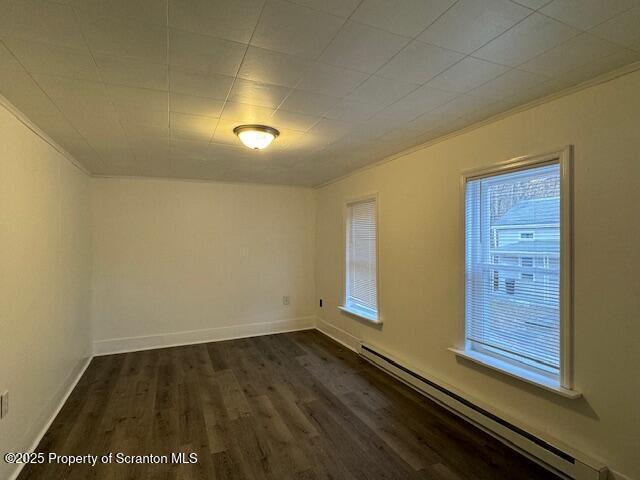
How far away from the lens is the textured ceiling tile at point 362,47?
135cm

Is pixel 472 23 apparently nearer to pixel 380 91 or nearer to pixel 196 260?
pixel 380 91

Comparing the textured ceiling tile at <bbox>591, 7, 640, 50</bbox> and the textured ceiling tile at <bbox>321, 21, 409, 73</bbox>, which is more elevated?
the textured ceiling tile at <bbox>591, 7, 640, 50</bbox>

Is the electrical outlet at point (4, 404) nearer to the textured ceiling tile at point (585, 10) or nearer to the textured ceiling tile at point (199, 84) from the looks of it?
the textured ceiling tile at point (199, 84)

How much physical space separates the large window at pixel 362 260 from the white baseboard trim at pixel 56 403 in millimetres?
3030

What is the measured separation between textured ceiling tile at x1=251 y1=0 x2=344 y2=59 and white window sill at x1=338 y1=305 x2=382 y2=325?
2873 millimetres

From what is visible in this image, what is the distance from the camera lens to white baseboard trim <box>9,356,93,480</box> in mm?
2193

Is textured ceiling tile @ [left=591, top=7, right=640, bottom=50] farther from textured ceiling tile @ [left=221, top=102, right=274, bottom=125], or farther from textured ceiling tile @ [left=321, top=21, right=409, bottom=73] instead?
textured ceiling tile @ [left=221, top=102, right=274, bottom=125]

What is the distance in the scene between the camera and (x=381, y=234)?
11.8 feet

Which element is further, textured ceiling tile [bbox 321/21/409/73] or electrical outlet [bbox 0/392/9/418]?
electrical outlet [bbox 0/392/9/418]

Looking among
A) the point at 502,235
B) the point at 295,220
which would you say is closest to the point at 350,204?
the point at 295,220

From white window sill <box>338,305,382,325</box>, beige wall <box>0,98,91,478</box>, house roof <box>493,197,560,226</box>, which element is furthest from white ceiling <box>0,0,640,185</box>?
→ white window sill <box>338,305,382,325</box>

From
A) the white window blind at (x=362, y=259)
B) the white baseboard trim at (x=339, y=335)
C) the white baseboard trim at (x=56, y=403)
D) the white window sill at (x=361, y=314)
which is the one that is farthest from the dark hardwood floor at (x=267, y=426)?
the white window blind at (x=362, y=259)

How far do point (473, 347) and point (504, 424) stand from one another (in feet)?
1.83

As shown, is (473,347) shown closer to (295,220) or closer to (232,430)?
(232,430)
